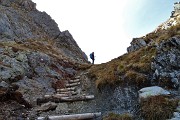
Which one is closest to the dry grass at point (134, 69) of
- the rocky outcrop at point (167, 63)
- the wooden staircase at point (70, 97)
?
the rocky outcrop at point (167, 63)

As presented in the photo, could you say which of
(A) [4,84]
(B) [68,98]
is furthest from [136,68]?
(A) [4,84]

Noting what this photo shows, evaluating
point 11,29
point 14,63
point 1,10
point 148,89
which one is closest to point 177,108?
point 148,89

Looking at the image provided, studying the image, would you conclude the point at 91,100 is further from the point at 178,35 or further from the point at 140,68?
the point at 178,35

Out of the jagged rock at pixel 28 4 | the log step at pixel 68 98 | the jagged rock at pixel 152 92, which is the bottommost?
the log step at pixel 68 98

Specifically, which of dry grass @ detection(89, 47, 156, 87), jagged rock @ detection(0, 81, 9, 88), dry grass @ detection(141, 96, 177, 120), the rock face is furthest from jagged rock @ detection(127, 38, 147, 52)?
dry grass @ detection(141, 96, 177, 120)

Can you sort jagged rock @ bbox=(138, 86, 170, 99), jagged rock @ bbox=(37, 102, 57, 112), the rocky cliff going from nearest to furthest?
jagged rock @ bbox=(138, 86, 170, 99) → the rocky cliff → jagged rock @ bbox=(37, 102, 57, 112)

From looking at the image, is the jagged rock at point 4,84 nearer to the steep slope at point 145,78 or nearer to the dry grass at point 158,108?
the steep slope at point 145,78

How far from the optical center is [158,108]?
11320 millimetres

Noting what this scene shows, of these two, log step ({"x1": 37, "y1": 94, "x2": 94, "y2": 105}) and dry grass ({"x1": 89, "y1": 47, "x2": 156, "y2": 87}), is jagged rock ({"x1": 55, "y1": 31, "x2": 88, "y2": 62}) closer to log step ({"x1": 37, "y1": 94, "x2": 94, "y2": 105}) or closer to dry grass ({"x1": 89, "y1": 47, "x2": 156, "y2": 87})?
dry grass ({"x1": 89, "y1": 47, "x2": 156, "y2": 87})

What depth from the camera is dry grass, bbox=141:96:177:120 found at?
432 inches

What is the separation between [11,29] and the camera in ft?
107

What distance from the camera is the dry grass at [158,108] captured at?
36.0 ft

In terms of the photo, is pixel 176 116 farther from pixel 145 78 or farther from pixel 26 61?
pixel 26 61

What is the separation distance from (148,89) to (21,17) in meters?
30.0
